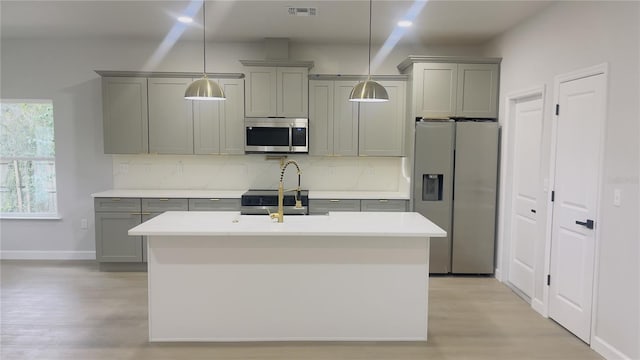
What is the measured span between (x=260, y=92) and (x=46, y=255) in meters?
3.49

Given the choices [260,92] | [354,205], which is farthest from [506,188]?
[260,92]

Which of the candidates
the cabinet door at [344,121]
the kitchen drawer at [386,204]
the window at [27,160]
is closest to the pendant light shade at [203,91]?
the cabinet door at [344,121]

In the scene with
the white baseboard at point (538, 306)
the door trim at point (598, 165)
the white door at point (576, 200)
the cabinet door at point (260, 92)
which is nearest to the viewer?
the door trim at point (598, 165)

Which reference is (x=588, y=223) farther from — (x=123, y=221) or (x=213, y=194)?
(x=123, y=221)

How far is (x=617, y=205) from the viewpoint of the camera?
2779 mm

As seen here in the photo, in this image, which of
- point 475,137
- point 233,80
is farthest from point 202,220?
point 475,137

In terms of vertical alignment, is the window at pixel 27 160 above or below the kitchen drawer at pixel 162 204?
above

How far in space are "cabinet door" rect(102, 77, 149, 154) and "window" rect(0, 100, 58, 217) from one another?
3.10ft

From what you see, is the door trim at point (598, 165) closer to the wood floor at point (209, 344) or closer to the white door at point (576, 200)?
the white door at point (576, 200)

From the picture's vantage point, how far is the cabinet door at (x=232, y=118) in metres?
4.98

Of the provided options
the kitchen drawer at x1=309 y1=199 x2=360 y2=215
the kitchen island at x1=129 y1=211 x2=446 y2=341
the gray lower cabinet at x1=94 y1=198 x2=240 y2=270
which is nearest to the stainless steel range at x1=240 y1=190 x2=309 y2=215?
the kitchen drawer at x1=309 y1=199 x2=360 y2=215

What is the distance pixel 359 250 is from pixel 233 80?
290cm

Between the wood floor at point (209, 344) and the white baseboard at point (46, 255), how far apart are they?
0.81m

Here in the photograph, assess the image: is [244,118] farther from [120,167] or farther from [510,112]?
[510,112]
